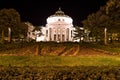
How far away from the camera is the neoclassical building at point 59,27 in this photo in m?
93.0

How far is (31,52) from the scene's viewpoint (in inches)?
932

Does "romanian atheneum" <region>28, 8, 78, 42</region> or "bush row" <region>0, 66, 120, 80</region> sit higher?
"romanian atheneum" <region>28, 8, 78, 42</region>

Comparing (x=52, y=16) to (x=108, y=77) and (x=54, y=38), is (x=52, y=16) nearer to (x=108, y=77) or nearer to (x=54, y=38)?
(x=54, y=38)

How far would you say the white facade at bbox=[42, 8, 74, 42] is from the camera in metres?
93.0

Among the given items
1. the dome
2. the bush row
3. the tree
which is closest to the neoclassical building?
the dome

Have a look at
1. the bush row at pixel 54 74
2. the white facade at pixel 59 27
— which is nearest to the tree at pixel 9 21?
the bush row at pixel 54 74

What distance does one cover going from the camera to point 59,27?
308ft

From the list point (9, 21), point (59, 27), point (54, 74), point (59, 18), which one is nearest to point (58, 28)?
point (59, 27)

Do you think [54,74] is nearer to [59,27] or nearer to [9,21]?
[9,21]

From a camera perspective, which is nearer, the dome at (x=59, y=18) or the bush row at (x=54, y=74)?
the bush row at (x=54, y=74)

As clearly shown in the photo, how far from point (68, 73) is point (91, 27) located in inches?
1522

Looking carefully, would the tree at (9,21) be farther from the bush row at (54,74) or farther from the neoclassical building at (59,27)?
the neoclassical building at (59,27)

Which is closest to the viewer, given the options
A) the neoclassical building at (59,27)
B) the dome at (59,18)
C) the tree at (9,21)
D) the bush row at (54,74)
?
the bush row at (54,74)

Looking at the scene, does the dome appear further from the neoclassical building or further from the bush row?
the bush row
